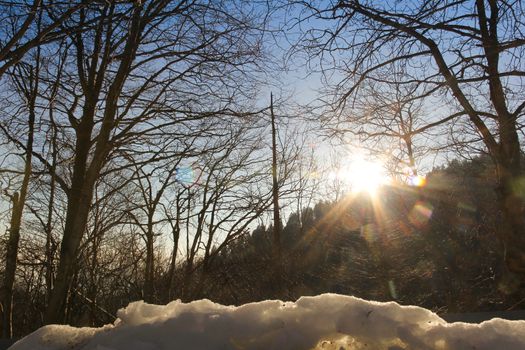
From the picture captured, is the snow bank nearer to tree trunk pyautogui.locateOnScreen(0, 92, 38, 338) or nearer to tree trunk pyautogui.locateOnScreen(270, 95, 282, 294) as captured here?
tree trunk pyautogui.locateOnScreen(0, 92, 38, 338)

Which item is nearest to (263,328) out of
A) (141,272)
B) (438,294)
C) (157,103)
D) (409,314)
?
(409,314)

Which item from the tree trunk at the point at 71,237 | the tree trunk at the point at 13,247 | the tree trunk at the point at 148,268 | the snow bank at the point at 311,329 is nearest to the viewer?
the snow bank at the point at 311,329

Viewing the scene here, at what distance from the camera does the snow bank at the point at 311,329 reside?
1.07 m

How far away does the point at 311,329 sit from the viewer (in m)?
1.11

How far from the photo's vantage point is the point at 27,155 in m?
6.89

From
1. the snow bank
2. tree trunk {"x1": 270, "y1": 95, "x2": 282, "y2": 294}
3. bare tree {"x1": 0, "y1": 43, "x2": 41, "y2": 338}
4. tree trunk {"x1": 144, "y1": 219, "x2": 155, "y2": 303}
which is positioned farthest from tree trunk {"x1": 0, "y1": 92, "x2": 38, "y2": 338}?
the snow bank

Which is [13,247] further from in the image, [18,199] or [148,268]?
[148,268]

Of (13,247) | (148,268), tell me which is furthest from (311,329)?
(148,268)

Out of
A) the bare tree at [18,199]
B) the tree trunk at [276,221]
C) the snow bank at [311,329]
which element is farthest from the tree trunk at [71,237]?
the tree trunk at [276,221]

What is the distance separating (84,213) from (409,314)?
4.69m

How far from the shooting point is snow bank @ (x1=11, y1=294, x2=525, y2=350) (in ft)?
3.50

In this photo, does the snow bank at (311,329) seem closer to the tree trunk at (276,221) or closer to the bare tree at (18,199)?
the bare tree at (18,199)

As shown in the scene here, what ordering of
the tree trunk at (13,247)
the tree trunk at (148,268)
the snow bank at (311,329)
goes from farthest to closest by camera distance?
the tree trunk at (148,268) → the tree trunk at (13,247) → the snow bank at (311,329)

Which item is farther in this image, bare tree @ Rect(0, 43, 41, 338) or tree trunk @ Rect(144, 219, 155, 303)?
tree trunk @ Rect(144, 219, 155, 303)
